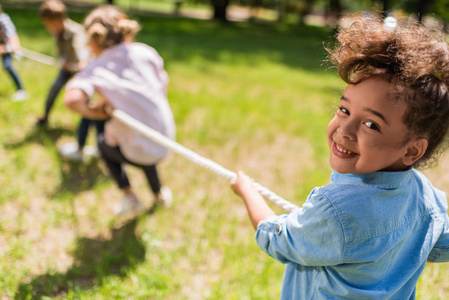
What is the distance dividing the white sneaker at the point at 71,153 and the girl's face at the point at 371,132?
329 centimetres

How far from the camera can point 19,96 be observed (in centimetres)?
519

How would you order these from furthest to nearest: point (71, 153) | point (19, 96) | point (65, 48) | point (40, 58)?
point (40, 58)
point (19, 96)
point (65, 48)
point (71, 153)

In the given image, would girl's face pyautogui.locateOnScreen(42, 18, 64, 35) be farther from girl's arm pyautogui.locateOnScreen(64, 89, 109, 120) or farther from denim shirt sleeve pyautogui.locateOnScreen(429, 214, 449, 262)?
denim shirt sleeve pyautogui.locateOnScreen(429, 214, 449, 262)

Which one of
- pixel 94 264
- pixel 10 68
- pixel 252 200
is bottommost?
pixel 94 264

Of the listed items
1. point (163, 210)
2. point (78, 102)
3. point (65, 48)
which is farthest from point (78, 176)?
point (65, 48)

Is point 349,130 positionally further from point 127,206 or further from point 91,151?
point 91,151

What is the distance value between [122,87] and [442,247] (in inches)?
81.2

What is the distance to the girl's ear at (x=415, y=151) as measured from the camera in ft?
3.63

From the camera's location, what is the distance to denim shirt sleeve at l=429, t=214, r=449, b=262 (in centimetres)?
135

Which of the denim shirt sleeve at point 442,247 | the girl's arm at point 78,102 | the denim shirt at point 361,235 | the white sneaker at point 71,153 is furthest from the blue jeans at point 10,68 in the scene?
the denim shirt sleeve at point 442,247

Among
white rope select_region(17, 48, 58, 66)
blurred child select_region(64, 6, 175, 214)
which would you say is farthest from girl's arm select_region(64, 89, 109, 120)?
white rope select_region(17, 48, 58, 66)

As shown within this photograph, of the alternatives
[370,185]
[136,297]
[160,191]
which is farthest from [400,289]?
[160,191]

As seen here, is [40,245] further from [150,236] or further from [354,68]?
[354,68]

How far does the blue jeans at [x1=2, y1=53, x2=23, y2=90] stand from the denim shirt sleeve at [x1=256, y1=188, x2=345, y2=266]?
16.4ft
